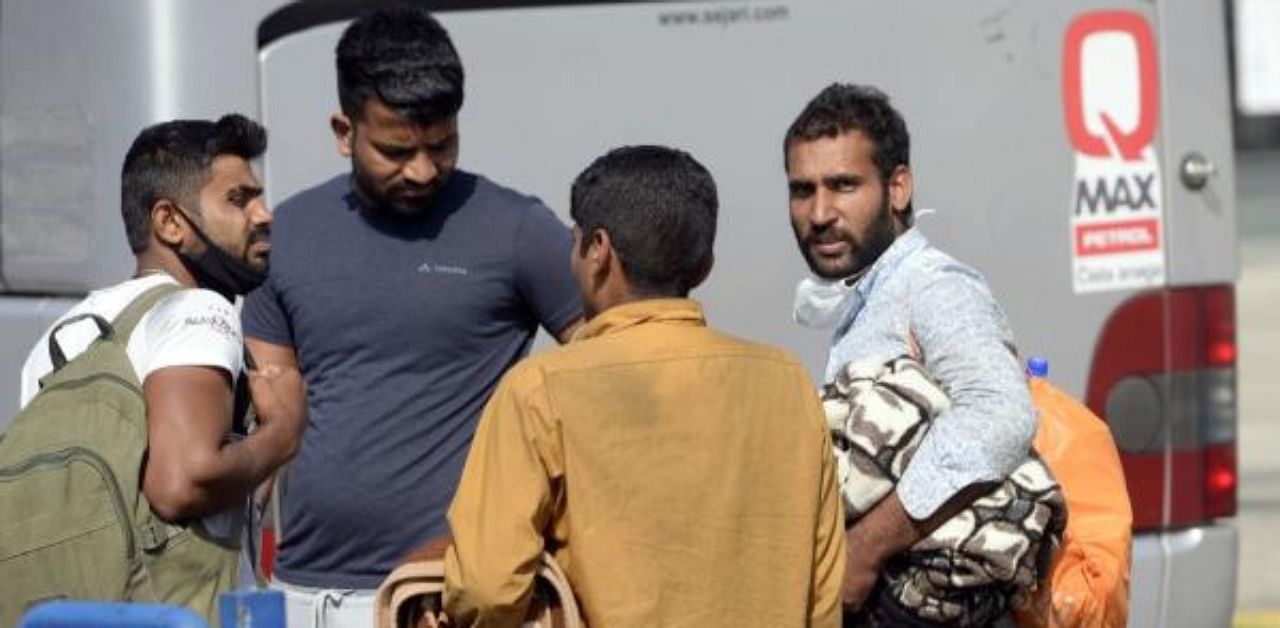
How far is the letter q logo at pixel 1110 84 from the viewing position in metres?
6.24

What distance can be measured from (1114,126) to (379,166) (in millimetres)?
2011

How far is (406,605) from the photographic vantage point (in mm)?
3941

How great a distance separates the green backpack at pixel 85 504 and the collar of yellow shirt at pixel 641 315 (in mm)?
810

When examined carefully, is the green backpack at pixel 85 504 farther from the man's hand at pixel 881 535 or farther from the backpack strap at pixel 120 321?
the man's hand at pixel 881 535

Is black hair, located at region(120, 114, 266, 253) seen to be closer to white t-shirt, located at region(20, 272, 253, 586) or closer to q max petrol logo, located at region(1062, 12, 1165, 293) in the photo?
white t-shirt, located at region(20, 272, 253, 586)

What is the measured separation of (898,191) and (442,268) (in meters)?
0.93

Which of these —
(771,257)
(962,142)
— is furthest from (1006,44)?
(771,257)

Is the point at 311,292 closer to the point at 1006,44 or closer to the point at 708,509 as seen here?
the point at 708,509

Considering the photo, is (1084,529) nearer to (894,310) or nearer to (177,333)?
(894,310)

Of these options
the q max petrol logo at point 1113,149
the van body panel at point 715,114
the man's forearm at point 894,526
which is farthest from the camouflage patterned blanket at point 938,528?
the q max petrol logo at point 1113,149

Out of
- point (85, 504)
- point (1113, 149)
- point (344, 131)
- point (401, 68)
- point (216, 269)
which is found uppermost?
point (401, 68)

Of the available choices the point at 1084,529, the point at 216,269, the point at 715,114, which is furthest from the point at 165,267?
the point at 715,114

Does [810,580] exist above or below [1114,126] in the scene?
below

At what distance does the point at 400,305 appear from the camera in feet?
16.4
